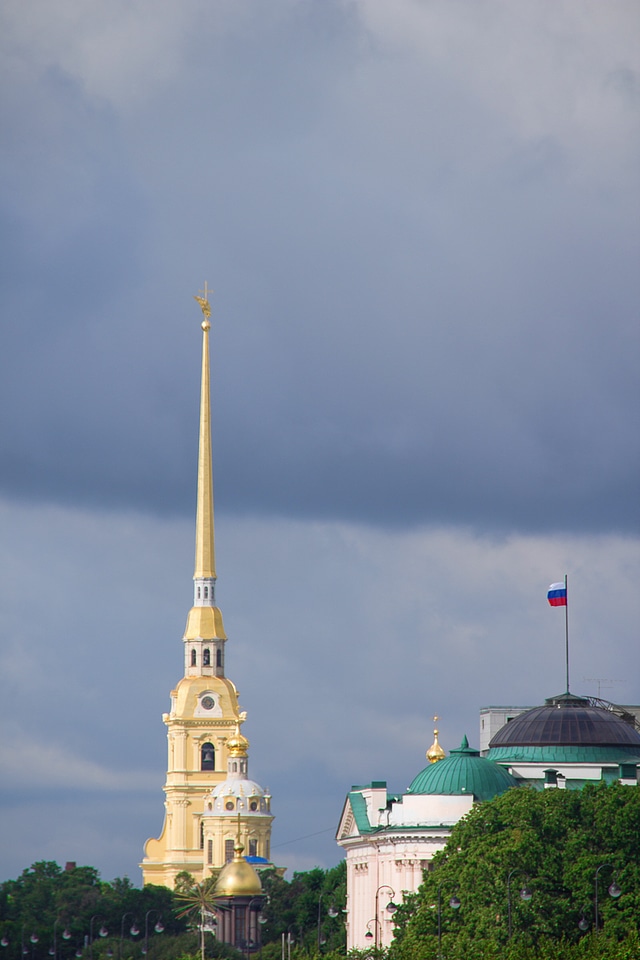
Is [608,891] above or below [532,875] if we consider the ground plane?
below

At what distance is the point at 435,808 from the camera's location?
489ft

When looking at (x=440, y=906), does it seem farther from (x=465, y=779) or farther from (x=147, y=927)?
(x=147, y=927)

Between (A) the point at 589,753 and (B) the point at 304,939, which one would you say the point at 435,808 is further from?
(B) the point at 304,939

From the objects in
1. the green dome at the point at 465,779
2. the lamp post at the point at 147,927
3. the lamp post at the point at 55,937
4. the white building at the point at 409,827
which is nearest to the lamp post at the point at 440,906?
the white building at the point at 409,827

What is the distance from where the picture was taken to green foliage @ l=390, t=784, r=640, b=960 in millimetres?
122062

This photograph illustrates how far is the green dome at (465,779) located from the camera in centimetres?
14925

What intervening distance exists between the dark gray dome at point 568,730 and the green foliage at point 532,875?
2301cm

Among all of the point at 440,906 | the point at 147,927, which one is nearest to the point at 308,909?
the point at 147,927

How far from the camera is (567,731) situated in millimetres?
157000

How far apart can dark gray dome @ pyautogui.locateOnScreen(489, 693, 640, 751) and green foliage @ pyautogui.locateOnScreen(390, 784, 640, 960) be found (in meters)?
23.0

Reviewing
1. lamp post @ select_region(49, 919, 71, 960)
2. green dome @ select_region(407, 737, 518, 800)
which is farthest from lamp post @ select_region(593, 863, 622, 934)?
lamp post @ select_region(49, 919, 71, 960)

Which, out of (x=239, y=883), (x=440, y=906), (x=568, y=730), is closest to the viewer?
(x=440, y=906)

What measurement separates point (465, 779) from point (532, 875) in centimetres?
2397

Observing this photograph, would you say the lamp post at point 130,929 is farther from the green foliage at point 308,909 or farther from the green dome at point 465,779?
the green dome at point 465,779
